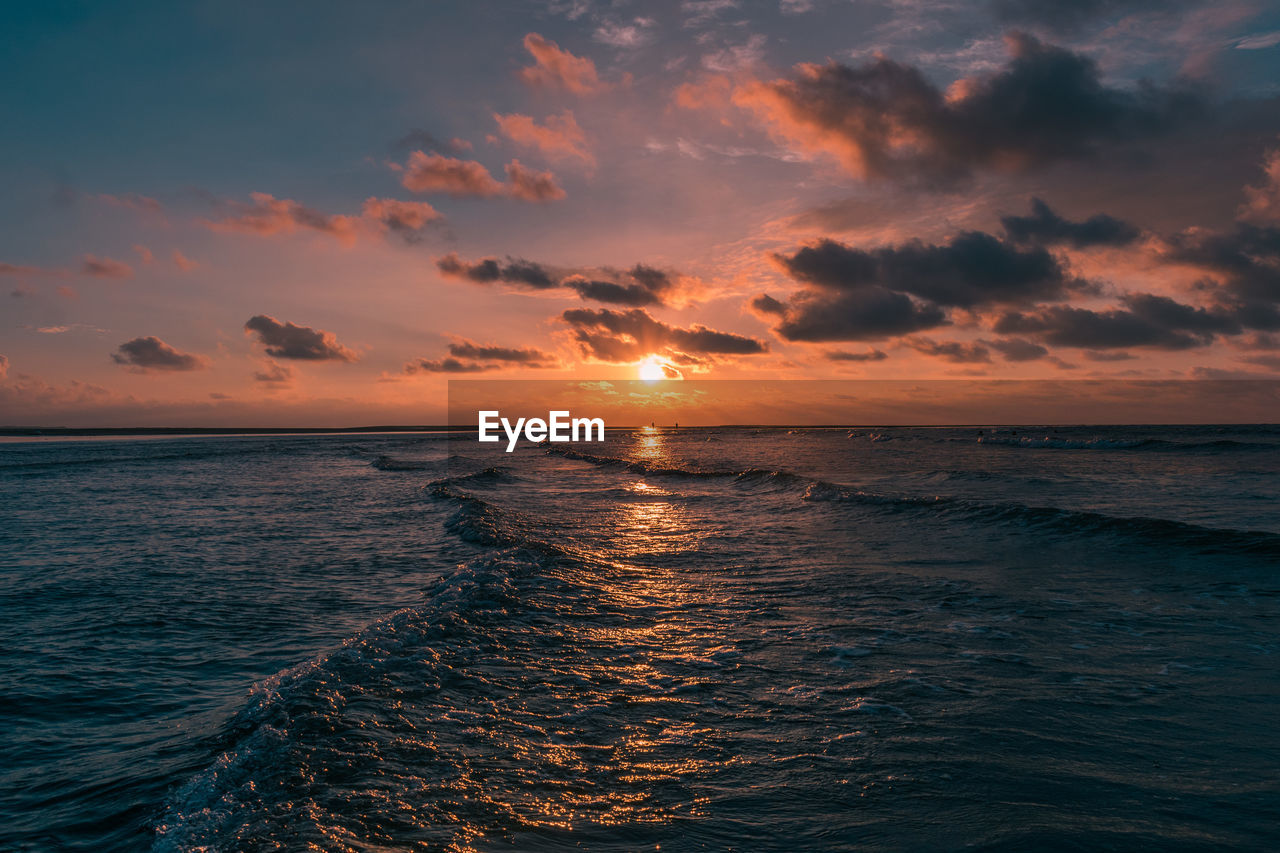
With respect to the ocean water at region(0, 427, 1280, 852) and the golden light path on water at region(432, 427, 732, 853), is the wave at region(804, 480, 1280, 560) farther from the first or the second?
the golden light path on water at region(432, 427, 732, 853)

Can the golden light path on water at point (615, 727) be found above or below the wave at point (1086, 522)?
below

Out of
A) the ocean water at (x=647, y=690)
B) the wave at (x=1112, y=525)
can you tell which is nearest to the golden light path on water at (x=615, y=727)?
the ocean water at (x=647, y=690)

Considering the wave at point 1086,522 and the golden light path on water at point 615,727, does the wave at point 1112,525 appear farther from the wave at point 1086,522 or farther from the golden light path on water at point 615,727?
the golden light path on water at point 615,727

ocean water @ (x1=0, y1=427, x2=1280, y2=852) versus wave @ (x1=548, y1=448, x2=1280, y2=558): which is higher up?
wave @ (x1=548, y1=448, x2=1280, y2=558)

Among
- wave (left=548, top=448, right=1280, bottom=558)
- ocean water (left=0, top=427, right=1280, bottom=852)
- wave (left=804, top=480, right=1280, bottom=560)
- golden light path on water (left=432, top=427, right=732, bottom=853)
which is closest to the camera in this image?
ocean water (left=0, top=427, right=1280, bottom=852)

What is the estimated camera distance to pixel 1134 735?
6.36 meters

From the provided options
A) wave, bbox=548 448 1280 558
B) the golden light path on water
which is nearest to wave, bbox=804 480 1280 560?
wave, bbox=548 448 1280 558

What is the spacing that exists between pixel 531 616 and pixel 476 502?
48.7 ft

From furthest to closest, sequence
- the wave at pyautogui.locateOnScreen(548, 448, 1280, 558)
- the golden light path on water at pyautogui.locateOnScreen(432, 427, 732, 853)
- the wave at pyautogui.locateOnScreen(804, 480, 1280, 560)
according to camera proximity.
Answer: the wave at pyautogui.locateOnScreen(548, 448, 1280, 558) < the wave at pyautogui.locateOnScreen(804, 480, 1280, 560) < the golden light path on water at pyautogui.locateOnScreen(432, 427, 732, 853)

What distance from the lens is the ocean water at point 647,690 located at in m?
5.05

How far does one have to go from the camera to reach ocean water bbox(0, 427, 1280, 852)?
16.6 feet

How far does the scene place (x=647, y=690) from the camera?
769 cm

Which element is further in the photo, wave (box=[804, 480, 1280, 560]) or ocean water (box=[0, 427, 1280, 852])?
wave (box=[804, 480, 1280, 560])

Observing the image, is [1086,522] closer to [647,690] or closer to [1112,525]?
[1112,525]
